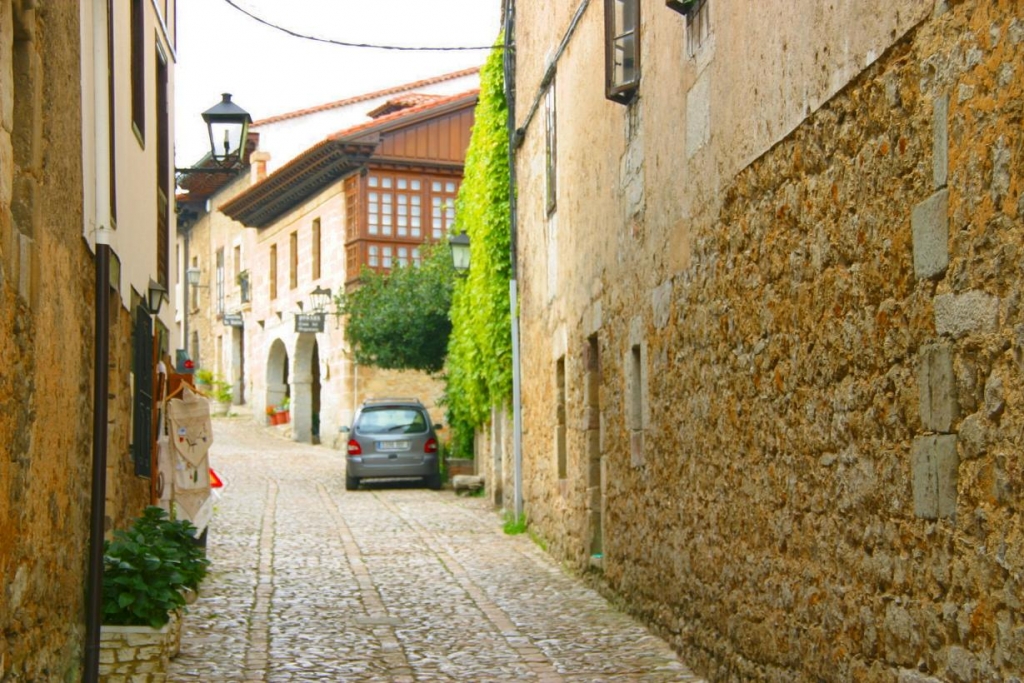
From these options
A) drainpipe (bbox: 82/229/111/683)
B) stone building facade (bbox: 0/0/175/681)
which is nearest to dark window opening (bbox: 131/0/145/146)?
stone building facade (bbox: 0/0/175/681)

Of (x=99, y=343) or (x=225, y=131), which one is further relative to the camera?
(x=225, y=131)

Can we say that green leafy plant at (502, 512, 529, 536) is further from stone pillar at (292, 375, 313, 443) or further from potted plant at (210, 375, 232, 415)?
potted plant at (210, 375, 232, 415)

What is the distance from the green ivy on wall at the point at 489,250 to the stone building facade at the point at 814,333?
17.5 feet

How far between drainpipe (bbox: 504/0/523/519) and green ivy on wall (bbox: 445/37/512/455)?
1.27ft

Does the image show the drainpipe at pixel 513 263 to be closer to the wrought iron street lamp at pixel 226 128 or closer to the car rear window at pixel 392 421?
the wrought iron street lamp at pixel 226 128

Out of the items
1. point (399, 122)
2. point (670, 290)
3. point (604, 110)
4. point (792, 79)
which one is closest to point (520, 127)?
point (604, 110)

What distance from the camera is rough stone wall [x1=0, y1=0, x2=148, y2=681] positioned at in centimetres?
449

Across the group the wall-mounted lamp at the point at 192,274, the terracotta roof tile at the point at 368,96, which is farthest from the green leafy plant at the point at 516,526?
the terracotta roof tile at the point at 368,96

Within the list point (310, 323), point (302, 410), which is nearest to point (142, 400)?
point (310, 323)

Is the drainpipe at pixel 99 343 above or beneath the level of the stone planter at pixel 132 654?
above

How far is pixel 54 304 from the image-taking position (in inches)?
218

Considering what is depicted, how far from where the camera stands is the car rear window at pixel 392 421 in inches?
829

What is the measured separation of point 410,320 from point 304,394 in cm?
1139

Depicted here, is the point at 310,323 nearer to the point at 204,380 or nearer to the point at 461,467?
the point at 461,467
